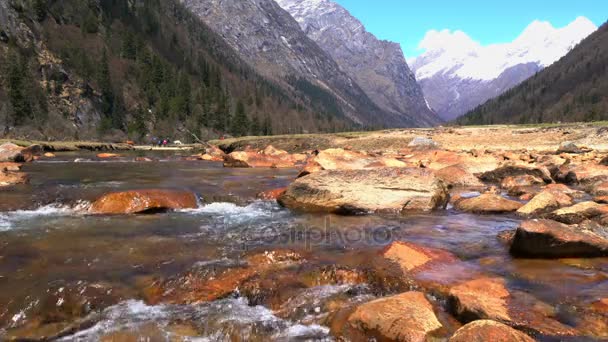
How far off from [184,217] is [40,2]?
5473 inches

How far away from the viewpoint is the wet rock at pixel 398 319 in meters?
6.05

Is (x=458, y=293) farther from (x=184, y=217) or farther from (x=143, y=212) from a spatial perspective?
(x=143, y=212)

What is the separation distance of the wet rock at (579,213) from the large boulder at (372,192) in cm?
404

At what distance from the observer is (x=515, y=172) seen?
22.0 meters

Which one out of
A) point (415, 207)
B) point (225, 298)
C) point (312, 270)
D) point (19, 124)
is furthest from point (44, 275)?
point (19, 124)

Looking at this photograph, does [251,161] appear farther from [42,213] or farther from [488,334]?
[488,334]

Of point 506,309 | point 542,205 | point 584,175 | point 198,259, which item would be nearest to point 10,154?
point 198,259

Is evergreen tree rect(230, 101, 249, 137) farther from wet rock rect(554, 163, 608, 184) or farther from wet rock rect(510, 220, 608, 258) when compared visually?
wet rock rect(510, 220, 608, 258)

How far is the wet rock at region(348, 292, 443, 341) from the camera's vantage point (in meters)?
6.05

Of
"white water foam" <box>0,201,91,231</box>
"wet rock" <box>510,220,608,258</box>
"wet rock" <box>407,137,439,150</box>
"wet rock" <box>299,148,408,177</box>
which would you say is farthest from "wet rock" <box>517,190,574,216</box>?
"wet rock" <box>407,137,439,150</box>

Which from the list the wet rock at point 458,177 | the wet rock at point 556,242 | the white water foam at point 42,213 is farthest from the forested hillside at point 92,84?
the wet rock at point 556,242

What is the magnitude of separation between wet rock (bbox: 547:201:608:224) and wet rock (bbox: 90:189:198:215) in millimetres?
12440

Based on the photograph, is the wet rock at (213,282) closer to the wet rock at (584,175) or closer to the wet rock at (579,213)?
→ the wet rock at (579,213)

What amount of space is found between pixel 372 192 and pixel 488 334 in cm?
1013
